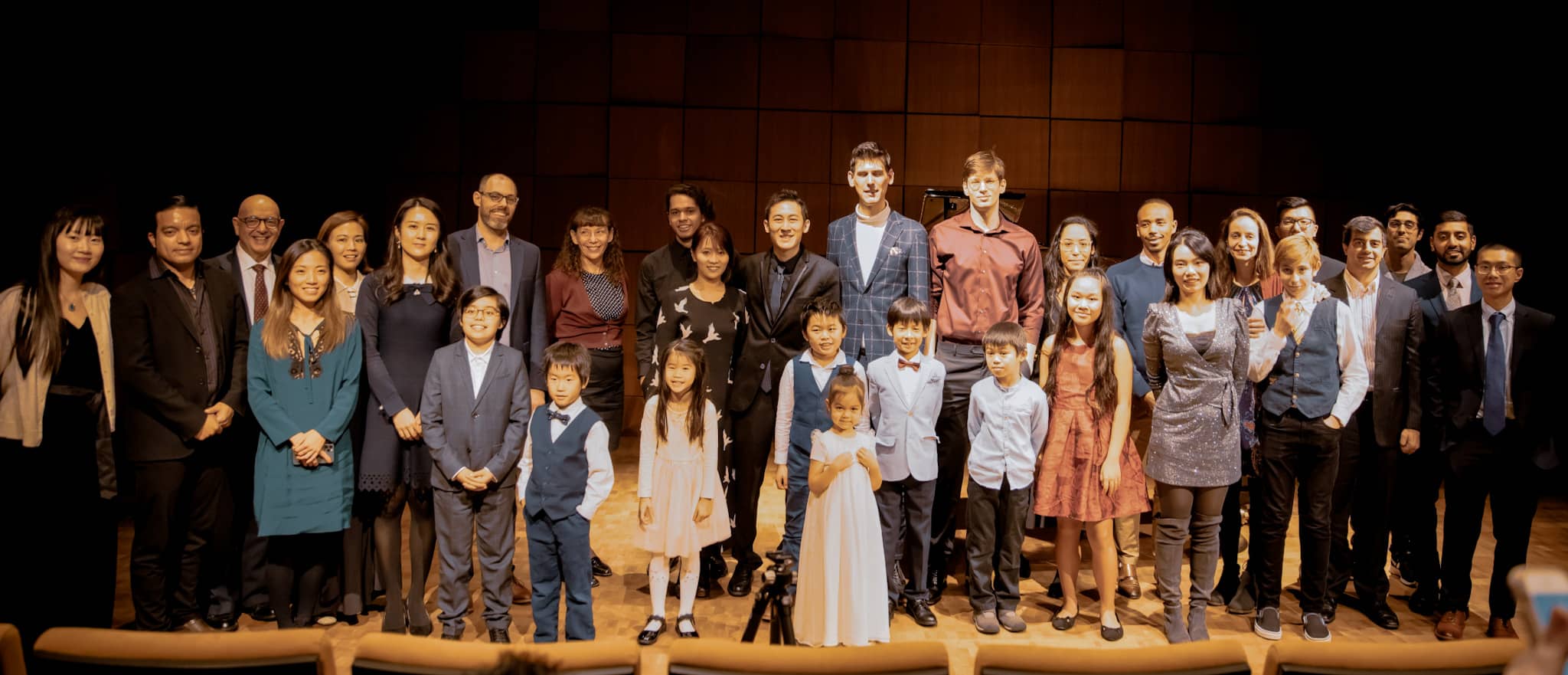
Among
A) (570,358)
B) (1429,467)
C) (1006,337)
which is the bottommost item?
(1429,467)

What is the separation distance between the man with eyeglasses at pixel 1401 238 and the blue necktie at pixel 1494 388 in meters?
0.82

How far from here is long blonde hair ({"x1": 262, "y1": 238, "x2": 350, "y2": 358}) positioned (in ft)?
10.6

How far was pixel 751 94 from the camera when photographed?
276 inches

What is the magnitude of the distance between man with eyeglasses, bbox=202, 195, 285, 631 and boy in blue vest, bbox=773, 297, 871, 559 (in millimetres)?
1839

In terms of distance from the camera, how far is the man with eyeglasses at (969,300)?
12.2 ft

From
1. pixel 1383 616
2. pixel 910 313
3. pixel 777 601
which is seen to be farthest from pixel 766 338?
pixel 1383 616

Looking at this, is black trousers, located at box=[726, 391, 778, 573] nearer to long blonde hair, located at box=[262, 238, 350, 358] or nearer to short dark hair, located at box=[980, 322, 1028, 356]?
short dark hair, located at box=[980, 322, 1028, 356]

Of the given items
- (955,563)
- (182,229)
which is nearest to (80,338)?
(182,229)

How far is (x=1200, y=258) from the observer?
3289mm

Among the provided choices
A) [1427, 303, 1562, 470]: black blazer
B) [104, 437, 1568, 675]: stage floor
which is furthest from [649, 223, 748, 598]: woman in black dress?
[1427, 303, 1562, 470]: black blazer

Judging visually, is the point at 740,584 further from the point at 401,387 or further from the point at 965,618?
the point at 401,387

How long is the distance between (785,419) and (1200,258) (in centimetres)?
152

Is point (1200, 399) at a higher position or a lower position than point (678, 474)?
higher

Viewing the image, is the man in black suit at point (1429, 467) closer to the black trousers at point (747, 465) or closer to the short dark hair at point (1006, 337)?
the short dark hair at point (1006, 337)
